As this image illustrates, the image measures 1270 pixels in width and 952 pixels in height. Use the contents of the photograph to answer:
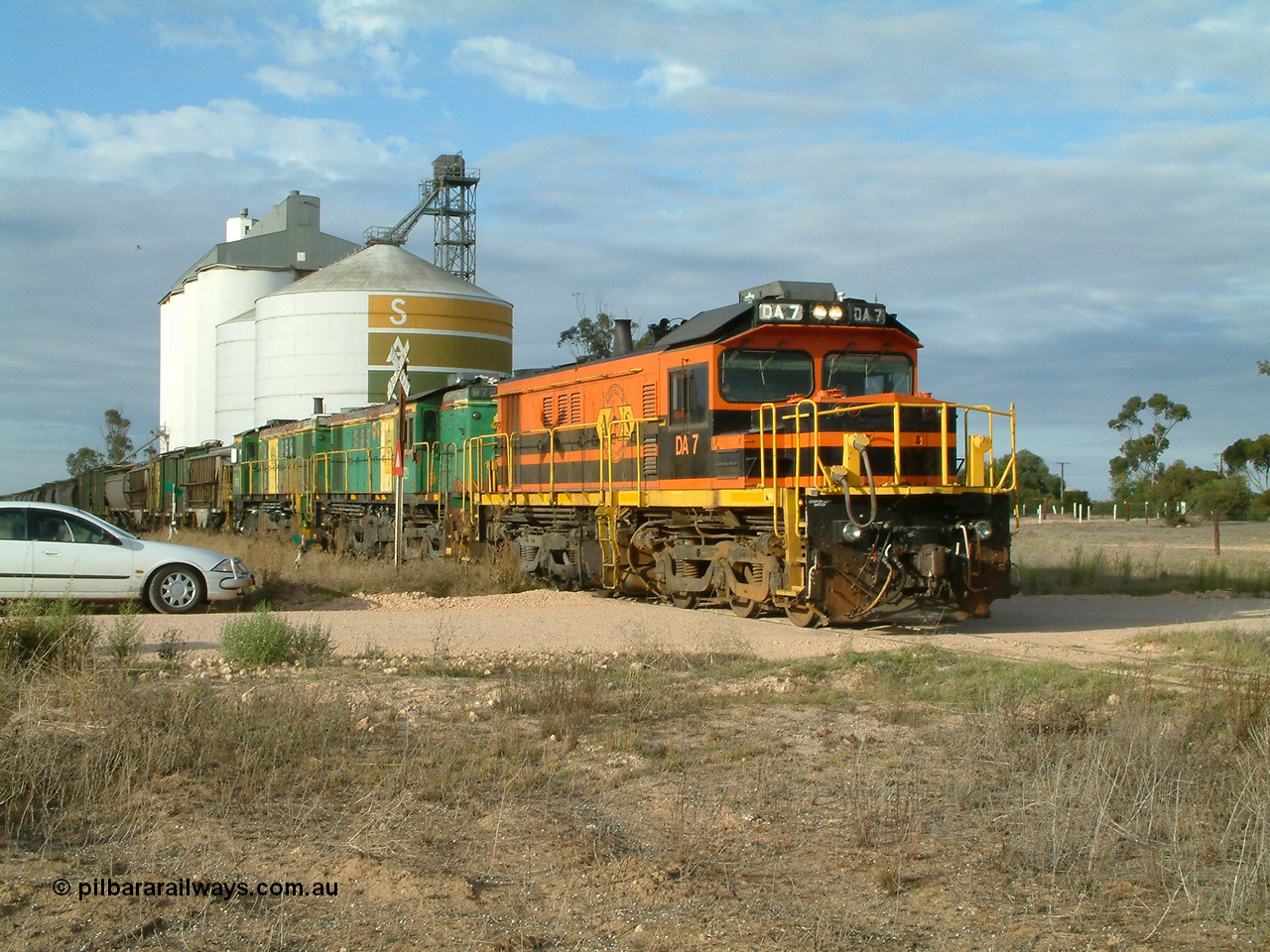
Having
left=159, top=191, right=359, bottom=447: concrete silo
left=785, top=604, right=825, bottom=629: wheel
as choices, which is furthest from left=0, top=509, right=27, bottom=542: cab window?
left=159, top=191, right=359, bottom=447: concrete silo

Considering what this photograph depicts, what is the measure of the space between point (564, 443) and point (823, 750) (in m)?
10.8

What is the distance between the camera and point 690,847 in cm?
510

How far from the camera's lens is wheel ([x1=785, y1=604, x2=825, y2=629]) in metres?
12.5

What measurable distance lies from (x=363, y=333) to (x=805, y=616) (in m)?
40.2

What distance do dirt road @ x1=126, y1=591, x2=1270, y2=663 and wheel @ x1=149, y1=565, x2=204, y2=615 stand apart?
0.65m

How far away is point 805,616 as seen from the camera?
41.6 ft

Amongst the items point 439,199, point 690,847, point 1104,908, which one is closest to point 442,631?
point 690,847

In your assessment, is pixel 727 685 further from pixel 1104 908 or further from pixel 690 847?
pixel 1104 908

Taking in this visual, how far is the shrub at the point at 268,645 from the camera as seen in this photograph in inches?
372

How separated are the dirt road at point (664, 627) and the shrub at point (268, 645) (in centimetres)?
49

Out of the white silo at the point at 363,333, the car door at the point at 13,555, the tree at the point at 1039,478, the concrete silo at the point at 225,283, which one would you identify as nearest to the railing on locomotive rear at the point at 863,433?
the car door at the point at 13,555

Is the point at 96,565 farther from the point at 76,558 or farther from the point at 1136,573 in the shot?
the point at 1136,573

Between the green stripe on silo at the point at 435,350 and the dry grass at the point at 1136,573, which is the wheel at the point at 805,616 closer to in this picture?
the dry grass at the point at 1136,573

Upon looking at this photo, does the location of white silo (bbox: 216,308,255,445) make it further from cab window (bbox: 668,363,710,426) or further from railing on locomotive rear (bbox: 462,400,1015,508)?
cab window (bbox: 668,363,710,426)
